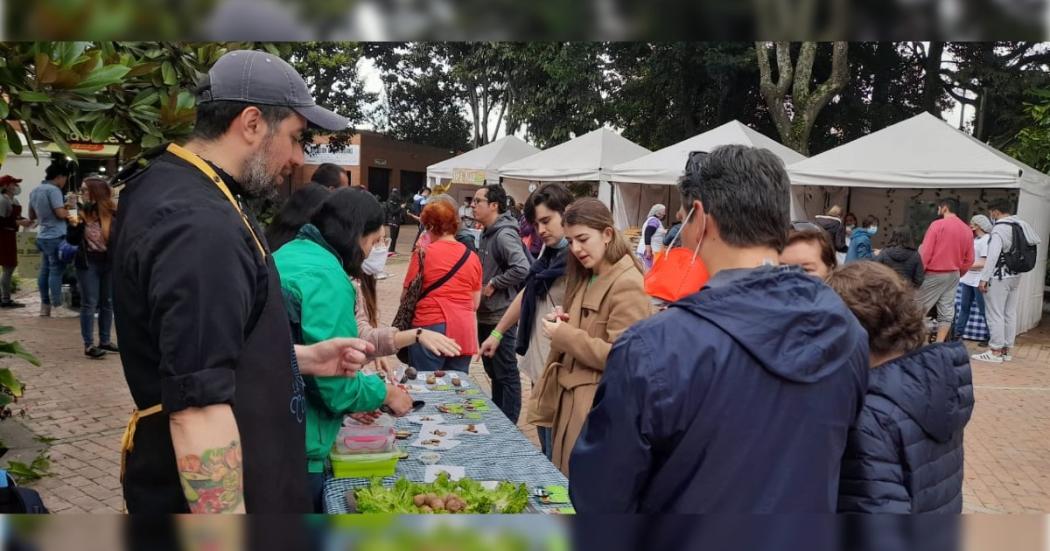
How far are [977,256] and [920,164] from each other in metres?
1.52

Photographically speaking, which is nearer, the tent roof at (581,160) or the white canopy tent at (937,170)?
the white canopy tent at (937,170)

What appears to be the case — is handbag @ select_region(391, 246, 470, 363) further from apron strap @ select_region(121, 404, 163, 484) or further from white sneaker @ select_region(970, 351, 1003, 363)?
white sneaker @ select_region(970, 351, 1003, 363)

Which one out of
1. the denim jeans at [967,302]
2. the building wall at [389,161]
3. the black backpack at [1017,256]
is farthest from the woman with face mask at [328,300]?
the building wall at [389,161]

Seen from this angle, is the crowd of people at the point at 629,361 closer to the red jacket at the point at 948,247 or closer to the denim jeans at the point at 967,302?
the red jacket at the point at 948,247

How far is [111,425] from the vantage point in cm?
582

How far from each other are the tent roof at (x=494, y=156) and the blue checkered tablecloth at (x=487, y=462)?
623 inches

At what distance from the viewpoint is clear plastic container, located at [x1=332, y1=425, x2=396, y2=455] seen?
119 inches

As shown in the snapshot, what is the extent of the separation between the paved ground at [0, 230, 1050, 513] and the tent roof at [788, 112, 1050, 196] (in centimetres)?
259

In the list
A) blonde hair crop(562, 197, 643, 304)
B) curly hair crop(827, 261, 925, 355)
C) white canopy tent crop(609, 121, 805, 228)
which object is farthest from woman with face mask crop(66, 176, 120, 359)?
white canopy tent crop(609, 121, 805, 228)

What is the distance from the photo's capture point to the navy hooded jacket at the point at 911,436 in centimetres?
172

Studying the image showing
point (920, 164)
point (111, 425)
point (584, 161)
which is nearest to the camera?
point (111, 425)

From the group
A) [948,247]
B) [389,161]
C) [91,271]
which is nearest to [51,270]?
[91,271]

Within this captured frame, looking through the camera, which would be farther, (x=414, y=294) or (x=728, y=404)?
(x=414, y=294)

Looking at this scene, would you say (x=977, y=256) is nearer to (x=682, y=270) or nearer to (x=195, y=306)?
(x=682, y=270)
